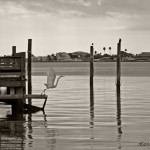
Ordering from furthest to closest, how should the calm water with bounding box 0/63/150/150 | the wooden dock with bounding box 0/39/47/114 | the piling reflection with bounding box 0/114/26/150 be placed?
the wooden dock with bounding box 0/39/47/114 → the calm water with bounding box 0/63/150/150 → the piling reflection with bounding box 0/114/26/150

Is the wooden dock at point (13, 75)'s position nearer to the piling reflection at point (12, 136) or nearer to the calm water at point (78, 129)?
the calm water at point (78, 129)

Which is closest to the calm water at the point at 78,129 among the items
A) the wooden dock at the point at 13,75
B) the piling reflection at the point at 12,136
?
the piling reflection at the point at 12,136

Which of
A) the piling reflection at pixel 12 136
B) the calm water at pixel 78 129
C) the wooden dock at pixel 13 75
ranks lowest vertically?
the calm water at pixel 78 129

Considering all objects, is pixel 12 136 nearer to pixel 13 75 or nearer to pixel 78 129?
pixel 78 129

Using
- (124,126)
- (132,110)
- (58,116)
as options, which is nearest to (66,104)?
(132,110)

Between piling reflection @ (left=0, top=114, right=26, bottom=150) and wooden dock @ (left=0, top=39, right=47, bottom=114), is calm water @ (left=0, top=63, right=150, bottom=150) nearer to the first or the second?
piling reflection @ (left=0, top=114, right=26, bottom=150)

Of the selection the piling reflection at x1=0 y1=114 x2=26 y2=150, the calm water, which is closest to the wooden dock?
the calm water

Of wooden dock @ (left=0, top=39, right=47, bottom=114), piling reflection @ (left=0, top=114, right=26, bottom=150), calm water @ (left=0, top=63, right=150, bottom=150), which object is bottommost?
calm water @ (left=0, top=63, right=150, bottom=150)

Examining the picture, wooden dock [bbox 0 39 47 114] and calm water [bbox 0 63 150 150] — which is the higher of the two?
wooden dock [bbox 0 39 47 114]

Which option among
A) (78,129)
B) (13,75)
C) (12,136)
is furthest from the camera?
(13,75)

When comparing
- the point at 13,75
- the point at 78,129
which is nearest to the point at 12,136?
the point at 78,129

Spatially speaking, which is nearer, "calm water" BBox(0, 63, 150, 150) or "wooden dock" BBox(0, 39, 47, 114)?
"calm water" BBox(0, 63, 150, 150)

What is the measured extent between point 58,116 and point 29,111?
2.22m

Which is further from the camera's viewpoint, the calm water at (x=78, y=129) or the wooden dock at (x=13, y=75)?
the wooden dock at (x=13, y=75)
